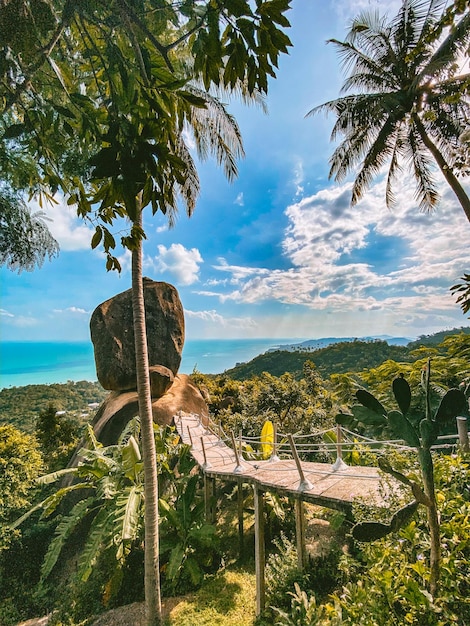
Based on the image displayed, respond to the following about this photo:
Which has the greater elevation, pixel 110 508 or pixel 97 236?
pixel 97 236

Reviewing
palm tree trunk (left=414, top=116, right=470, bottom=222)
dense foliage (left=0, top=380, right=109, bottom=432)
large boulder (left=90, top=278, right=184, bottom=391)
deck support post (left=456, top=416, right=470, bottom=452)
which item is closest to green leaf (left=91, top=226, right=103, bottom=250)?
deck support post (left=456, top=416, right=470, bottom=452)

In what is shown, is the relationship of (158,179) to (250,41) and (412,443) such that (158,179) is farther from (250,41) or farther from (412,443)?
(412,443)

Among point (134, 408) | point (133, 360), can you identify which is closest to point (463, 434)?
point (134, 408)

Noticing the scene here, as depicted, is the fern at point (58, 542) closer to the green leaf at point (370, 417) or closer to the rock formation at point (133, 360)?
the rock formation at point (133, 360)

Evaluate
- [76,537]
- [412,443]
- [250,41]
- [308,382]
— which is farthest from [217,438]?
[250,41]

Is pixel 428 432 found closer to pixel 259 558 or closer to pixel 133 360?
pixel 259 558

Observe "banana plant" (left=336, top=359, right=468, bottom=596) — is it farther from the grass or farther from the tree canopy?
the grass

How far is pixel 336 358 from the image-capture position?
83.5 ft

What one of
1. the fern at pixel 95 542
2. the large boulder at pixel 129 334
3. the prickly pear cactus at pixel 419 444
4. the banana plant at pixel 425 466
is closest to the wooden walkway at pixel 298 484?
the banana plant at pixel 425 466

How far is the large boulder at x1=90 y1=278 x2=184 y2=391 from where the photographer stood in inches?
470

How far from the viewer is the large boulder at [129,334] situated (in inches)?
470

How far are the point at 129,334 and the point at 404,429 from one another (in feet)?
38.1

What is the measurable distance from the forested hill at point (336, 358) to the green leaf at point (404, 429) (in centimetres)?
1819

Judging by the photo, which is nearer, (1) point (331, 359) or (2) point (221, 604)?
(2) point (221, 604)
